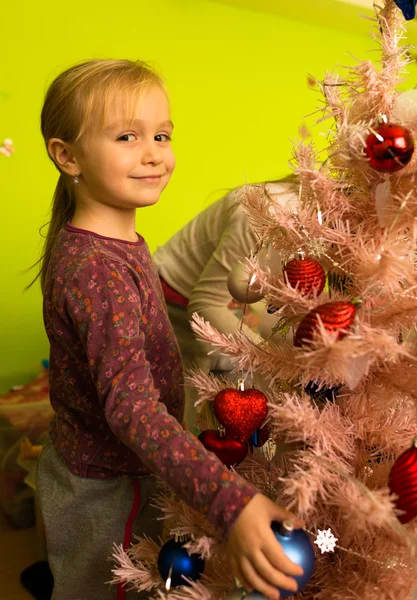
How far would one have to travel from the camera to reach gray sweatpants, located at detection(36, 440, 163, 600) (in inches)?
33.5

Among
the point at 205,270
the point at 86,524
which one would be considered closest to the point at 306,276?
the point at 86,524

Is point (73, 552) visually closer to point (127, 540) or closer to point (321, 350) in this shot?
point (127, 540)

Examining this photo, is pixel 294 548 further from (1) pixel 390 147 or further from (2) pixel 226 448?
(1) pixel 390 147

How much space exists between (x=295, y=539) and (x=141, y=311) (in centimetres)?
33

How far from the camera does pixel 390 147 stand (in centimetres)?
58

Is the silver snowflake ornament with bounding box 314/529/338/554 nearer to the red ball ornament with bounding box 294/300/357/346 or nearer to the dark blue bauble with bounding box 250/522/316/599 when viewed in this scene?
the dark blue bauble with bounding box 250/522/316/599

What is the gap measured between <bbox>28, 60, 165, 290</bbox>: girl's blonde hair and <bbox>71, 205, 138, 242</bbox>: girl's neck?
7cm

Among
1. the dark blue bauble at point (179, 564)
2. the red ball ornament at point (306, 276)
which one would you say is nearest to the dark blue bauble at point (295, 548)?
the dark blue bauble at point (179, 564)

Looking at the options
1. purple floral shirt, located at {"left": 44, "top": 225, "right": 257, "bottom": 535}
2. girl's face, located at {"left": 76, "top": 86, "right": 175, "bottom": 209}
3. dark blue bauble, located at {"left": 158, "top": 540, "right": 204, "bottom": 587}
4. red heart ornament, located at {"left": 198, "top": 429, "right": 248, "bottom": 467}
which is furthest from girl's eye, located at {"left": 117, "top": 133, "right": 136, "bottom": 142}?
dark blue bauble, located at {"left": 158, "top": 540, "right": 204, "bottom": 587}

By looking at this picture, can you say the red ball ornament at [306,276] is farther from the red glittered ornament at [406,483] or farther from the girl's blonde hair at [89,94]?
the girl's blonde hair at [89,94]

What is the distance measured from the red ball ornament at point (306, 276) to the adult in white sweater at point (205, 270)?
404 mm

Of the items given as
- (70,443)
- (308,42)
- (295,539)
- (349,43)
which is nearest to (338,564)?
(295,539)

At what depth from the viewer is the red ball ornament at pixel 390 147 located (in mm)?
584

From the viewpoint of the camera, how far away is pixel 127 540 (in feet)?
2.75
